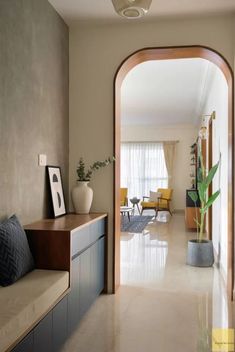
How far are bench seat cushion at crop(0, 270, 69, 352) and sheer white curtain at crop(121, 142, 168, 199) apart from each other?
879 centimetres

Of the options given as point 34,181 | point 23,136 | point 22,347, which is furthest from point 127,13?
point 22,347

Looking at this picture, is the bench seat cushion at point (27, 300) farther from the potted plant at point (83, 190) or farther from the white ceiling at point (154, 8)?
the white ceiling at point (154, 8)

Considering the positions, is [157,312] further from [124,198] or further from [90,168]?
[124,198]

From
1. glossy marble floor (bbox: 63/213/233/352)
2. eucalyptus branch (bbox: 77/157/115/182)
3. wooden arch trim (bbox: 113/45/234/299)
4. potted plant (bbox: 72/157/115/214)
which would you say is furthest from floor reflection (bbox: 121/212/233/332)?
eucalyptus branch (bbox: 77/157/115/182)

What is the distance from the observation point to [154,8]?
10.8 ft

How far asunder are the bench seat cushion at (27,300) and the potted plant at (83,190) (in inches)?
44.3

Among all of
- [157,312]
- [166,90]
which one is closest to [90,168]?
[157,312]

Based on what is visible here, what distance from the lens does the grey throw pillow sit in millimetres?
2115

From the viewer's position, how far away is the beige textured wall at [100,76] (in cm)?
358

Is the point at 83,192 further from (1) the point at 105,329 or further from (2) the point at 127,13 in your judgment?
(2) the point at 127,13

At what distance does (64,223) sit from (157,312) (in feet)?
3.84

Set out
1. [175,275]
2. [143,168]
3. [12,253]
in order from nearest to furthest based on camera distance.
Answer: [12,253] < [175,275] < [143,168]

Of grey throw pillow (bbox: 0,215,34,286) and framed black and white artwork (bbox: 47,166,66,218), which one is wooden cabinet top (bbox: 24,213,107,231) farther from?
grey throw pillow (bbox: 0,215,34,286)

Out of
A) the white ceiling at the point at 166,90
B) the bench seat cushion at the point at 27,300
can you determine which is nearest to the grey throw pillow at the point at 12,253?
the bench seat cushion at the point at 27,300
